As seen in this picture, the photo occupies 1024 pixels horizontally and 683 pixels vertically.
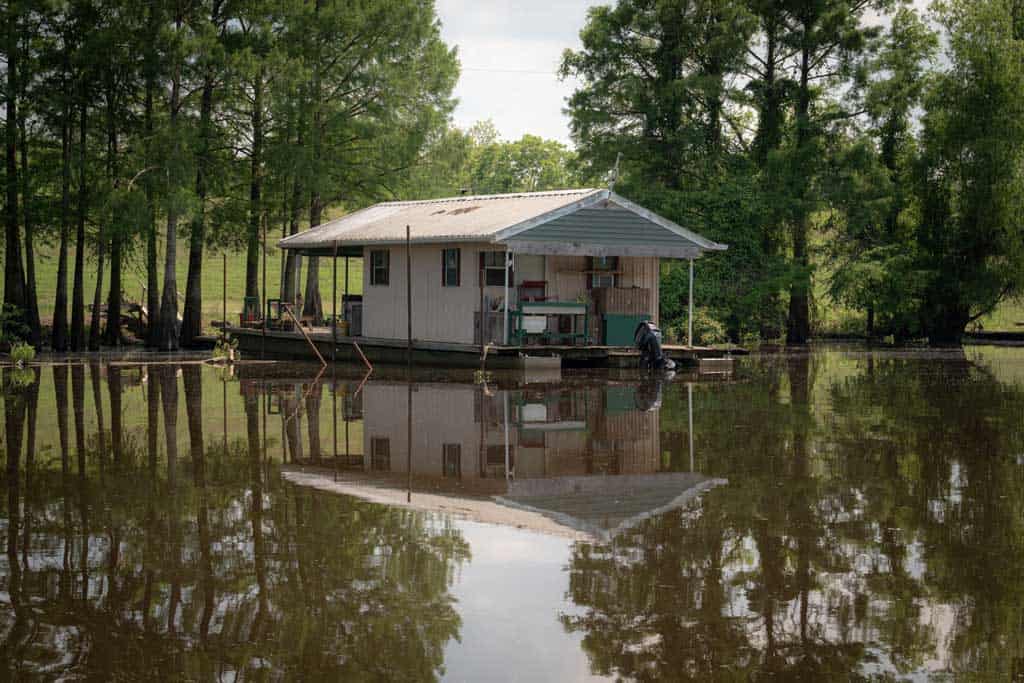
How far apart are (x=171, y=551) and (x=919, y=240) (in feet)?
135

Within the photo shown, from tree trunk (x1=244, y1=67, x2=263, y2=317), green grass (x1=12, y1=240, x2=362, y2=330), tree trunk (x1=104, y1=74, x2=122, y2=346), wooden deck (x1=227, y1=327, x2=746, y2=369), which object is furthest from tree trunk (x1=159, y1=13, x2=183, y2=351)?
green grass (x1=12, y1=240, x2=362, y2=330)

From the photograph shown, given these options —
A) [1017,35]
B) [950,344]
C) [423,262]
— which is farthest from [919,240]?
[423,262]

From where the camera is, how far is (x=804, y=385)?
25.2 meters

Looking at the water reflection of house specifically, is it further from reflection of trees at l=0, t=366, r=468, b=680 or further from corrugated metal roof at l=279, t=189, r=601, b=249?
corrugated metal roof at l=279, t=189, r=601, b=249

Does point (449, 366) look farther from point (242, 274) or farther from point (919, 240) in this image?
point (242, 274)

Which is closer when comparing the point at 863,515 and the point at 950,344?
the point at 863,515

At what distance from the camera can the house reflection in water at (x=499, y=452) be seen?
443 inches

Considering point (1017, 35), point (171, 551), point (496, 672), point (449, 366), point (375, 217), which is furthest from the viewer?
point (1017, 35)

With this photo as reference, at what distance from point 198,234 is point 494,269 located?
15.7 meters

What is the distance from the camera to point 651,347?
29.1 meters

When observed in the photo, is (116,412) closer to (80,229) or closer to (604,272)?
(604,272)

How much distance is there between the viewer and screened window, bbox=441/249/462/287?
101ft

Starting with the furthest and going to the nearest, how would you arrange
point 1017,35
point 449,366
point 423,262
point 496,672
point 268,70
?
point 1017,35
point 268,70
point 423,262
point 449,366
point 496,672

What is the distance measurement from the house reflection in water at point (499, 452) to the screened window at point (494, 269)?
24.9ft
